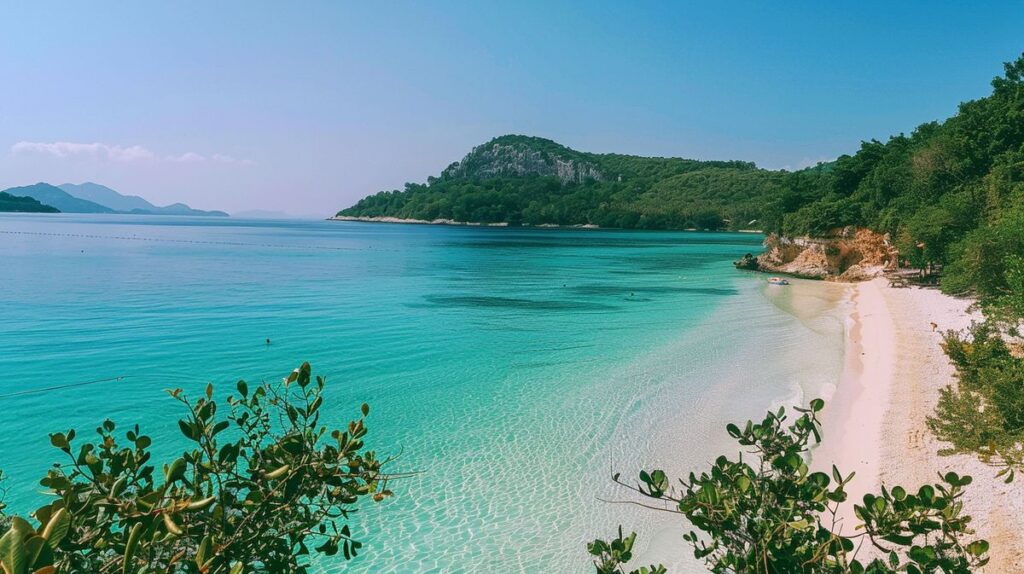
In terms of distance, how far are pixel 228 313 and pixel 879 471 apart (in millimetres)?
27961

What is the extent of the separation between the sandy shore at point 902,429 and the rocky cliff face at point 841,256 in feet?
71.1

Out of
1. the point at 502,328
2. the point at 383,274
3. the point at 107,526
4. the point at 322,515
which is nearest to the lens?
the point at 107,526

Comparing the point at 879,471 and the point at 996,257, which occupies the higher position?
the point at 996,257

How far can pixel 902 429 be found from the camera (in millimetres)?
11992

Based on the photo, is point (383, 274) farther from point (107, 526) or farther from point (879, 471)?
point (107, 526)

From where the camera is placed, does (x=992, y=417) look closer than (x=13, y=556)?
No

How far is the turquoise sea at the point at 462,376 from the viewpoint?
9.57 meters

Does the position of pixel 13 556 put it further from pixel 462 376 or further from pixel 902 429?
pixel 462 376

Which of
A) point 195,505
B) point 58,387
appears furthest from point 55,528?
point 58,387

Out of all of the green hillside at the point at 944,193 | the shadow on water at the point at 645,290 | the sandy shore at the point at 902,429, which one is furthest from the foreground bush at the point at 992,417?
the shadow on water at the point at 645,290

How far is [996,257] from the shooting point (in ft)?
66.8

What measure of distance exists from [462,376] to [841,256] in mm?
42209

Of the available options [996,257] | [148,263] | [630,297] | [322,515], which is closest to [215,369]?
[322,515]

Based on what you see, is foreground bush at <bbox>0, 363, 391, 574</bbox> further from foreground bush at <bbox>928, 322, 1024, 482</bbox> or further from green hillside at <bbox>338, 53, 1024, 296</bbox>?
green hillside at <bbox>338, 53, 1024, 296</bbox>
